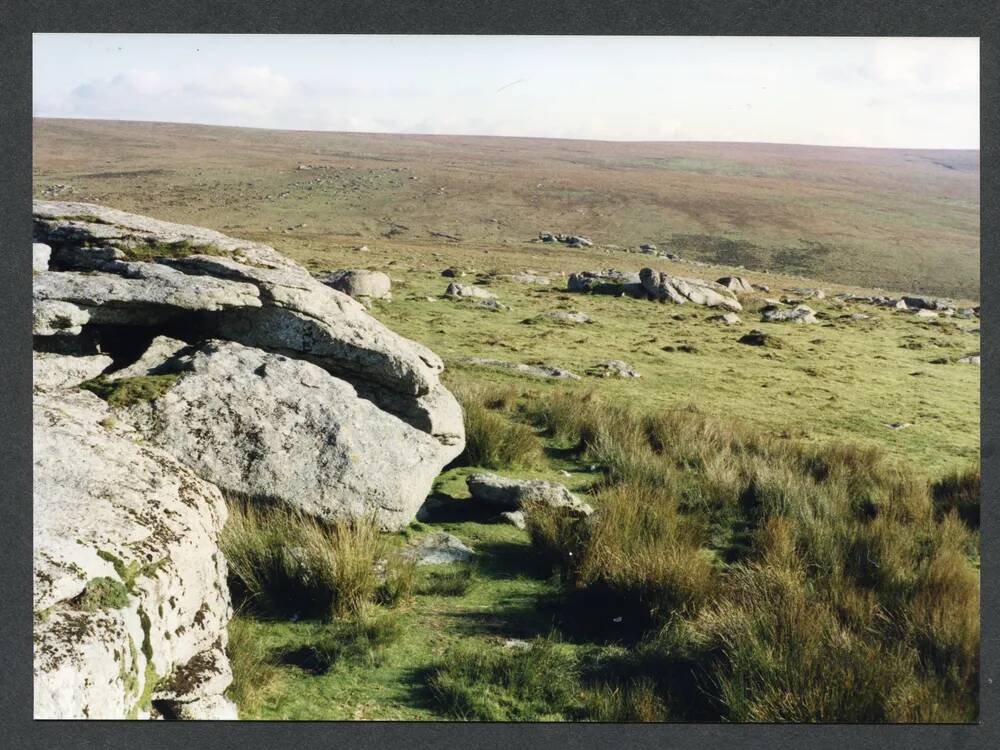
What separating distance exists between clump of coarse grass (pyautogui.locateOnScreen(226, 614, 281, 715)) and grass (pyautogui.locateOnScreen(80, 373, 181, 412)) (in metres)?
1.95

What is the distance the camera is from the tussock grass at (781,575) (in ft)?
15.3

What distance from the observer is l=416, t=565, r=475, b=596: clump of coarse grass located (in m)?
5.93

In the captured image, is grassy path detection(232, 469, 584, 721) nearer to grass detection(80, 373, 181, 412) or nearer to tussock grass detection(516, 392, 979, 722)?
tussock grass detection(516, 392, 979, 722)

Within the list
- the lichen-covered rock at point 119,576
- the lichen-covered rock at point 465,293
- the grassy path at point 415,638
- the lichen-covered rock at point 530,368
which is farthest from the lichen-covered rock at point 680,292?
the lichen-covered rock at point 119,576

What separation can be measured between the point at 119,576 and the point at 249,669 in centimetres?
90

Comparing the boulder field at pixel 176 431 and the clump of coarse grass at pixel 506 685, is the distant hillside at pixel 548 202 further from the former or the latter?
the clump of coarse grass at pixel 506 685

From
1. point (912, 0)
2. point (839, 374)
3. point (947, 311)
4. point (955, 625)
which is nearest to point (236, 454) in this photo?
point (955, 625)

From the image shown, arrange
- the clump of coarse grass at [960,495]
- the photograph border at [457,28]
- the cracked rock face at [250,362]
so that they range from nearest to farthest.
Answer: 1. the photograph border at [457,28]
2. the cracked rock face at [250,362]
3. the clump of coarse grass at [960,495]

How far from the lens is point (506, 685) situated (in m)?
4.90

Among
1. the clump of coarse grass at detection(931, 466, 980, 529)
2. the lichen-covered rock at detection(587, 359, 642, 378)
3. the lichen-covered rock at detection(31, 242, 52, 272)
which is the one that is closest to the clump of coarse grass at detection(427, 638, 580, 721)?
the lichen-covered rock at detection(31, 242, 52, 272)

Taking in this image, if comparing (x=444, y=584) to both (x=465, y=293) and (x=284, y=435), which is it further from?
(x=465, y=293)

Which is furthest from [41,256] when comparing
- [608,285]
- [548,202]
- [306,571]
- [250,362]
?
[548,202]
